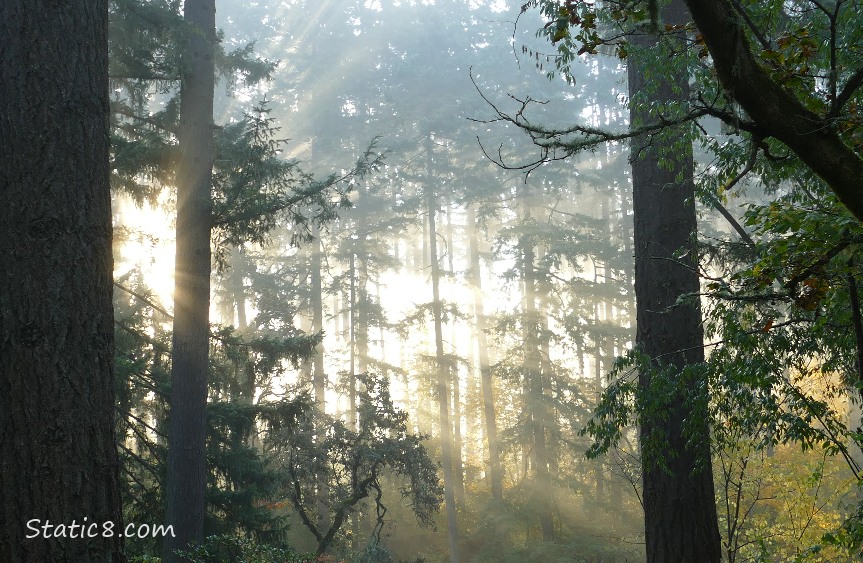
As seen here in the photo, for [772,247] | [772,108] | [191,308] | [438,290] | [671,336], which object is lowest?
[671,336]

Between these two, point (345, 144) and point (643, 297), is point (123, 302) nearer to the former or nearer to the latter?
point (643, 297)

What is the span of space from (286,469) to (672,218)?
516 inches

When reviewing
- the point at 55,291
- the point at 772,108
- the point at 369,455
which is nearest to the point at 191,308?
the point at 55,291

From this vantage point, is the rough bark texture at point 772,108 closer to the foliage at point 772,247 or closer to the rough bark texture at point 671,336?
the foliage at point 772,247

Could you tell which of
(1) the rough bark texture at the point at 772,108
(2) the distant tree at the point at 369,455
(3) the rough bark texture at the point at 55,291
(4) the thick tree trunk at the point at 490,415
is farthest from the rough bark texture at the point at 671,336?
(4) the thick tree trunk at the point at 490,415

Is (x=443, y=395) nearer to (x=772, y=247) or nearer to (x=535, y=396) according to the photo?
(x=535, y=396)

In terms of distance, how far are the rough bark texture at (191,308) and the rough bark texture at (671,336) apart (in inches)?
227

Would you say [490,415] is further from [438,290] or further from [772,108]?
[772,108]

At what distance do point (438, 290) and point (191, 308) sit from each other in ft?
56.1

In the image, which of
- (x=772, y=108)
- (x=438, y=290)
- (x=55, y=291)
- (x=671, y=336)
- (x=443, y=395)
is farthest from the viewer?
(x=438, y=290)

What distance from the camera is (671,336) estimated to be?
602 cm

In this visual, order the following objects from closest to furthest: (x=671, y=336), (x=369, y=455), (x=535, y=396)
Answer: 1. (x=671, y=336)
2. (x=369, y=455)
3. (x=535, y=396)

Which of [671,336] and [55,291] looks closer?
[55,291]

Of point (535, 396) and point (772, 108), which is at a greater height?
point (772, 108)
